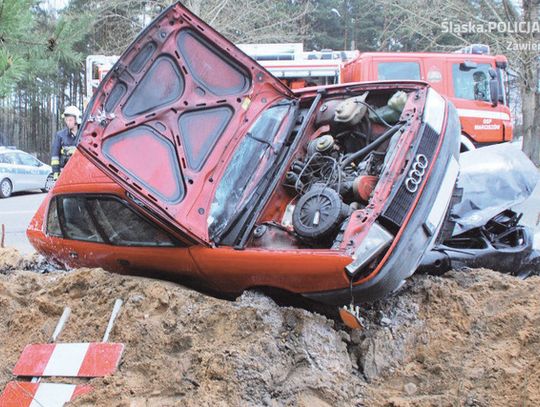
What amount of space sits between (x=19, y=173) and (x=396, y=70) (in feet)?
38.5

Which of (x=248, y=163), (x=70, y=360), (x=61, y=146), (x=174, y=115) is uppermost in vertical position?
(x=174, y=115)

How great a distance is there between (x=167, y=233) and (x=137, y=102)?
2.88ft

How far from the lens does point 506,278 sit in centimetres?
402

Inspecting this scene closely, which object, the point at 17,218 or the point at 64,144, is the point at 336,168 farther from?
the point at 17,218

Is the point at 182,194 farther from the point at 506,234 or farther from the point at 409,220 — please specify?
the point at 506,234

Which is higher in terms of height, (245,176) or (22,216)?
(245,176)

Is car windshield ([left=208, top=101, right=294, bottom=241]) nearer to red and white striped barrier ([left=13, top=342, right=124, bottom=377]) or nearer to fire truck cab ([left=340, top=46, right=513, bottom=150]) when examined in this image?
red and white striped barrier ([left=13, top=342, right=124, bottom=377])

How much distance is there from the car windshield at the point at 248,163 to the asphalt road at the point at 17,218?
4.35 meters

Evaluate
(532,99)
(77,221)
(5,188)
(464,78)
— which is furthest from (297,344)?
(532,99)

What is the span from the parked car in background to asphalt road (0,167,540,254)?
737 millimetres

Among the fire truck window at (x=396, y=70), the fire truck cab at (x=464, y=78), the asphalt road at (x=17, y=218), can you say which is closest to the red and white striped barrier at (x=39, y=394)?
the asphalt road at (x=17, y=218)

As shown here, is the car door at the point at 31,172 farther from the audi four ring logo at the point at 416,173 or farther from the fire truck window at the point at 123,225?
the audi four ring logo at the point at 416,173

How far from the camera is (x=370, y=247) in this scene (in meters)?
3.32

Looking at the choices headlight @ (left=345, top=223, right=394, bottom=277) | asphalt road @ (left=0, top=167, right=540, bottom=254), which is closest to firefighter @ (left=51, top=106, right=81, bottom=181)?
asphalt road @ (left=0, top=167, right=540, bottom=254)
